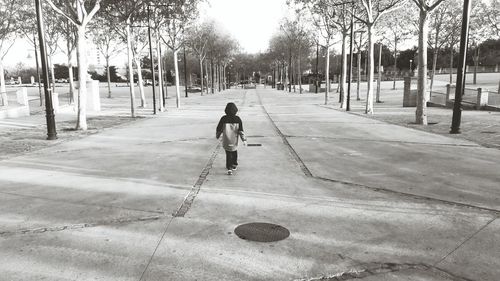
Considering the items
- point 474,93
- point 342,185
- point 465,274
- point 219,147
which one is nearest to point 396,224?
point 465,274

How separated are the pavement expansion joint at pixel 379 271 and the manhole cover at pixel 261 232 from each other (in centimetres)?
108

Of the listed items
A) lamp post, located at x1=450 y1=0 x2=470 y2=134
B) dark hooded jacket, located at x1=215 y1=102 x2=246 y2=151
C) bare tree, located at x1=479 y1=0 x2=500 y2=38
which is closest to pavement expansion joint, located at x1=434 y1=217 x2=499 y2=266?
dark hooded jacket, located at x1=215 y1=102 x2=246 y2=151

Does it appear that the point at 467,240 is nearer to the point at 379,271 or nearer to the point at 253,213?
the point at 379,271

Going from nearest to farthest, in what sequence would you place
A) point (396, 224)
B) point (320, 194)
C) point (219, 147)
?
1. point (396, 224)
2. point (320, 194)
3. point (219, 147)

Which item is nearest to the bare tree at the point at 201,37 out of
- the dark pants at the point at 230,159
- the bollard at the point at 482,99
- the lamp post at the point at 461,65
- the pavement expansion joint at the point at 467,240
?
the bollard at the point at 482,99

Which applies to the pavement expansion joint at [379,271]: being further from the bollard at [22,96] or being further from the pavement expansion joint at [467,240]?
the bollard at [22,96]

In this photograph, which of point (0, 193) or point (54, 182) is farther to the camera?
point (54, 182)

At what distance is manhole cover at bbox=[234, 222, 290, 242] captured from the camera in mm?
4934

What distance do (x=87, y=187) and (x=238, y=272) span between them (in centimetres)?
451

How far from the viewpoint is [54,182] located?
7.95m

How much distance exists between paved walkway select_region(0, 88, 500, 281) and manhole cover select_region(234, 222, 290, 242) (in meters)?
0.13

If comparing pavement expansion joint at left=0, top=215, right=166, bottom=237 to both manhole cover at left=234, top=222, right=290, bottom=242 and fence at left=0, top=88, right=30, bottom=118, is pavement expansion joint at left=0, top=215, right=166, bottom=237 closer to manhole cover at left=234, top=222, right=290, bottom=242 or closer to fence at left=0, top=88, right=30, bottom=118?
manhole cover at left=234, top=222, right=290, bottom=242

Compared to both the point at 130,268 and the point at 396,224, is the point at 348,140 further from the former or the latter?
the point at 130,268

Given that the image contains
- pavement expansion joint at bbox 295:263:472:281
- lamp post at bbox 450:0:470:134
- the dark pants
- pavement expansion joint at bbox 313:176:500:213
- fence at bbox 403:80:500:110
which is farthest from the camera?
fence at bbox 403:80:500:110
